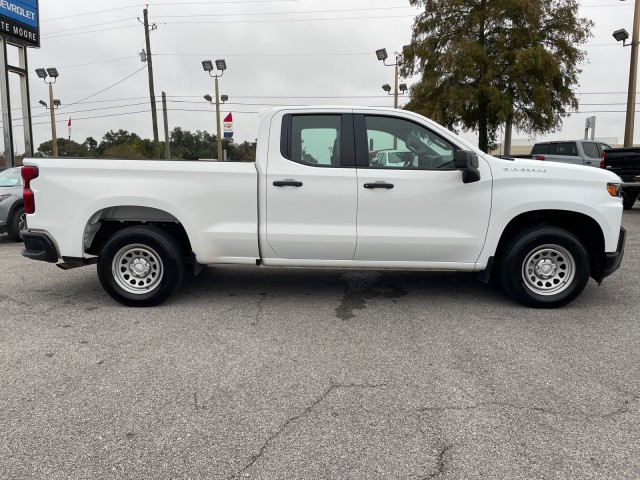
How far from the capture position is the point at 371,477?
2.39 metres

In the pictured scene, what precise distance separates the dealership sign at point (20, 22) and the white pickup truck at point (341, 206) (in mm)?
15353

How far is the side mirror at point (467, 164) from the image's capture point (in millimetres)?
4613

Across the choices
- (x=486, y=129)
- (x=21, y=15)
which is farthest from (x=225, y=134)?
(x=486, y=129)

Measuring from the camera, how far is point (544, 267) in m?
5.06

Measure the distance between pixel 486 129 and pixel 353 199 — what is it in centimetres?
1826

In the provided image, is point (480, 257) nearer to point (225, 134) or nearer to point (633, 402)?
point (633, 402)

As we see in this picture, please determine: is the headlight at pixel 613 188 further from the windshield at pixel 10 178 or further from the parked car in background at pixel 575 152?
the parked car in background at pixel 575 152

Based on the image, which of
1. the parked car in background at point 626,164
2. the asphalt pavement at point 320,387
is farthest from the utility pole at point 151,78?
the asphalt pavement at point 320,387

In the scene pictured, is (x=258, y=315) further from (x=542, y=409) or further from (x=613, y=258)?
(x=613, y=258)

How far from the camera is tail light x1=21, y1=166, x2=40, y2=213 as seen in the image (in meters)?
4.88

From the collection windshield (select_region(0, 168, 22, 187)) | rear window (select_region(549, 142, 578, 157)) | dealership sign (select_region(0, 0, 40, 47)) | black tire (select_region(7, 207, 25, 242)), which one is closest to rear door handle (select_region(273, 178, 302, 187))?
black tire (select_region(7, 207, 25, 242))

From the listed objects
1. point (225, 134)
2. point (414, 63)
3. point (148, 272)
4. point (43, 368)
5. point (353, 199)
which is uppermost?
point (414, 63)

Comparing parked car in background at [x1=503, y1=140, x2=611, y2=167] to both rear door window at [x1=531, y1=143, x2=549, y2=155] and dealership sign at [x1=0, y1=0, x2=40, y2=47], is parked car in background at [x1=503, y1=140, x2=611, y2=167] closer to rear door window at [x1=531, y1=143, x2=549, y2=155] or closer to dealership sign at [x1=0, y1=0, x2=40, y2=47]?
rear door window at [x1=531, y1=143, x2=549, y2=155]

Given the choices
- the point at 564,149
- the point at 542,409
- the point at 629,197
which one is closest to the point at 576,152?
the point at 564,149
